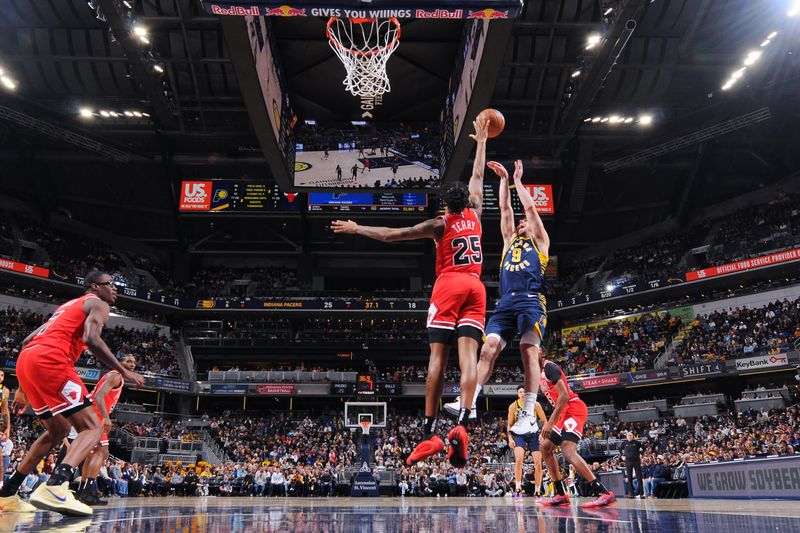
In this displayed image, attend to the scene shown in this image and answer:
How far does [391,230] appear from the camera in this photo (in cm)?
488

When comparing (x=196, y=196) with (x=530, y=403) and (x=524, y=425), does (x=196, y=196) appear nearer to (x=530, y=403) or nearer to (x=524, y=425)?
(x=530, y=403)

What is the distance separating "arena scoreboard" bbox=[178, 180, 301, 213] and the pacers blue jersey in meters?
23.5

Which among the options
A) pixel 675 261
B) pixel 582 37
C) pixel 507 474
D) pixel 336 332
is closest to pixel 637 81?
pixel 582 37

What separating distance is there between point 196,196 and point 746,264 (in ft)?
85.8

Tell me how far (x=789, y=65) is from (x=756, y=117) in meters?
2.54

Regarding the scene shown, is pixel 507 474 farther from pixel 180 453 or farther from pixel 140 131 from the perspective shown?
pixel 140 131

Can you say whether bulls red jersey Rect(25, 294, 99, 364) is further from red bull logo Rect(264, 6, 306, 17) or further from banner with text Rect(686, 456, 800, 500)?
banner with text Rect(686, 456, 800, 500)

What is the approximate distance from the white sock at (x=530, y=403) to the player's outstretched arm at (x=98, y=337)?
3318 millimetres

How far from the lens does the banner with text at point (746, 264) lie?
2617cm

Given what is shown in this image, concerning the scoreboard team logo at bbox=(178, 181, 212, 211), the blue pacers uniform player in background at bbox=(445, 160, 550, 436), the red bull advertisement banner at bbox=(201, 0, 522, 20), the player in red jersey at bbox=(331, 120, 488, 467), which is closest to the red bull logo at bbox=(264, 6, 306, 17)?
the red bull advertisement banner at bbox=(201, 0, 522, 20)

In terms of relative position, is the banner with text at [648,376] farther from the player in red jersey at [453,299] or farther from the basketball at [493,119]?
the player in red jersey at [453,299]

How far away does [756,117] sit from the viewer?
25516mm

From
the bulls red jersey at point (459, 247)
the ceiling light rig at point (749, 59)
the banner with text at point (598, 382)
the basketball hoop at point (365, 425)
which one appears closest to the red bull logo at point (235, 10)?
the bulls red jersey at point (459, 247)

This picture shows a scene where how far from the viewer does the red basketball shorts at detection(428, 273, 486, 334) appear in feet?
16.3
